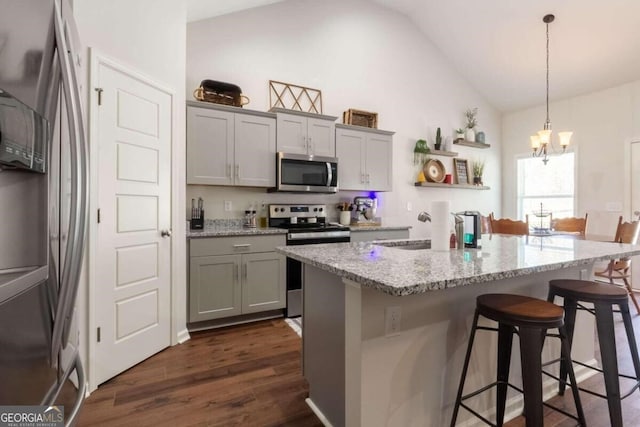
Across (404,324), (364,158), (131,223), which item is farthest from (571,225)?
(131,223)

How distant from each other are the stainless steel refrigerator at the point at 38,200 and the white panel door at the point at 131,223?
1360 mm

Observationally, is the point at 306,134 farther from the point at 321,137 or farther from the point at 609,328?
the point at 609,328

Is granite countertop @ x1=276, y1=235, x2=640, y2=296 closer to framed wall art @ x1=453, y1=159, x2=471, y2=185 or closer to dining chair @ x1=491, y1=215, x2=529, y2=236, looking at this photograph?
dining chair @ x1=491, y1=215, x2=529, y2=236

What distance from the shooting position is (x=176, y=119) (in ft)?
8.68

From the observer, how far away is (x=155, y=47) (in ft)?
8.08

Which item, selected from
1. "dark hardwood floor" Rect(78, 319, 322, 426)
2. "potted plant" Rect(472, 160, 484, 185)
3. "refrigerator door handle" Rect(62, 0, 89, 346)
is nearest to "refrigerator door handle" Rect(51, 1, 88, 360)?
"refrigerator door handle" Rect(62, 0, 89, 346)

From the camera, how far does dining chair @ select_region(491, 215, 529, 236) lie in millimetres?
3984

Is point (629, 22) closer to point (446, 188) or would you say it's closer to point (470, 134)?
point (470, 134)

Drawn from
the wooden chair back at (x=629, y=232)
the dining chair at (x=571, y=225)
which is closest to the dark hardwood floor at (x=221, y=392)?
the wooden chair back at (x=629, y=232)

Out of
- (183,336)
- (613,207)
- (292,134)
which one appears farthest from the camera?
(613,207)

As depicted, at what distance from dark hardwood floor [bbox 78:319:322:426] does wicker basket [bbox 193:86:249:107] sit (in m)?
2.28

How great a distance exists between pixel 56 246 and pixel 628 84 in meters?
6.14

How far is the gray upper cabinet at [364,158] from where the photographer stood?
3938mm

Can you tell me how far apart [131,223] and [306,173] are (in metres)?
1.84
